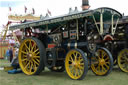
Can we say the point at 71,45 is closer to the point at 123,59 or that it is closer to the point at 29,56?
the point at 29,56

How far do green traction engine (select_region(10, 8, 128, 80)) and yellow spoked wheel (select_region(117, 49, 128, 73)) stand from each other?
0.17 feet

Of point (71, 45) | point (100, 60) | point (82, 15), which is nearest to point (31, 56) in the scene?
point (71, 45)

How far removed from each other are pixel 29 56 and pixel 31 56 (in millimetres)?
107

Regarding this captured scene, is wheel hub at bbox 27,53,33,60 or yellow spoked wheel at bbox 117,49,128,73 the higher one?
wheel hub at bbox 27,53,33,60

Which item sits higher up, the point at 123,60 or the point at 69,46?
the point at 69,46

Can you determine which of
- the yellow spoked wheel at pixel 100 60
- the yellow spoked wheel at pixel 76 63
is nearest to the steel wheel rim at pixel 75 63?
the yellow spoked wheel at pixel 76 63

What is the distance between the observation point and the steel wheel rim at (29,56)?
26.5ft

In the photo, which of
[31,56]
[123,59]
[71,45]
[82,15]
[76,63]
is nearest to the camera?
[82,15]

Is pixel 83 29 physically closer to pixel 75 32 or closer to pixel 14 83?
pixel 75 32

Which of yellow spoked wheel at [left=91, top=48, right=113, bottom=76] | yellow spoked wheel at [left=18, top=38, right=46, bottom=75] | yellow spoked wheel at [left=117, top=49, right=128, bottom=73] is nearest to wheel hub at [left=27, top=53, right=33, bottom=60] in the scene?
yellow spoked wheel at [left=18, top=38, right=46, bottom=75]

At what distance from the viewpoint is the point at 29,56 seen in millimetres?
Result: 8211

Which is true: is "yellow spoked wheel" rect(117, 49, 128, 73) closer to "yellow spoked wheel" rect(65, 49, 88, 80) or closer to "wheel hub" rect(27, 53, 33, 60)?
"yellow spoked wheel" rect(65, 49, 88, 80)

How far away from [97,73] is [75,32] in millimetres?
1776

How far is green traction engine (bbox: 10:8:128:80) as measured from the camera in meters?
6.82
